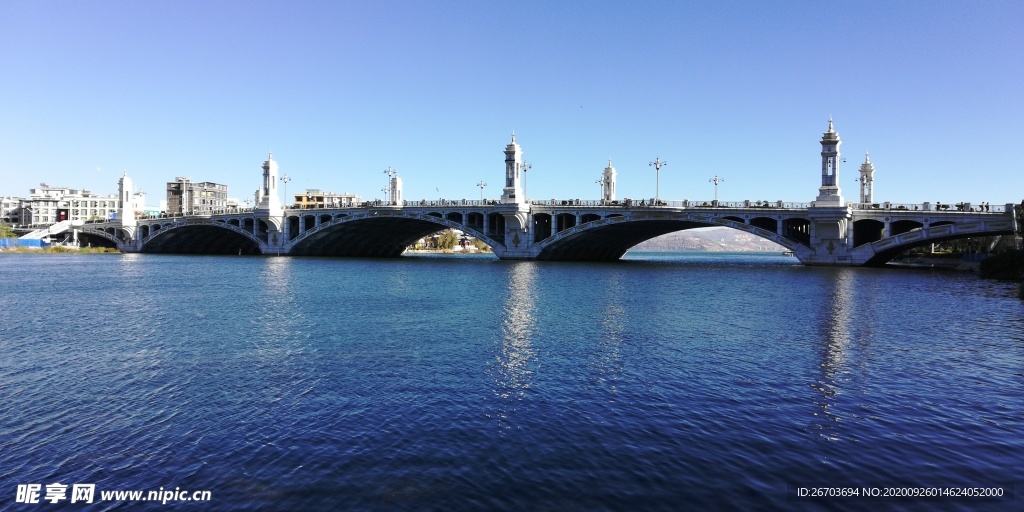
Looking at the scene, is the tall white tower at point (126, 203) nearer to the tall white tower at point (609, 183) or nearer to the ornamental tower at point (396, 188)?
the ornamental tower at point (396, 188)

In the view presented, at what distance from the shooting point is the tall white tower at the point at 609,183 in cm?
13312

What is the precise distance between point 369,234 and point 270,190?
22465 mm

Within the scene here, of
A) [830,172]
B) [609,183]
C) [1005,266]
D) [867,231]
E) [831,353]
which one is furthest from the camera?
[609,183]

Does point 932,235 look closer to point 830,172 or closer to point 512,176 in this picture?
point 830,172

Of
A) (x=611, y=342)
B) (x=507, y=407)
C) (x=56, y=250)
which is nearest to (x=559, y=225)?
(x=611, y=342)

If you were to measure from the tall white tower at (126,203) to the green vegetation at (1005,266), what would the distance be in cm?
17130

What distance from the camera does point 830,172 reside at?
305ft

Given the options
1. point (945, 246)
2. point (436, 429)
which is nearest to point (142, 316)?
point (436, 429)

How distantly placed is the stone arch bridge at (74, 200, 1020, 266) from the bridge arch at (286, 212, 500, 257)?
224 millimetres

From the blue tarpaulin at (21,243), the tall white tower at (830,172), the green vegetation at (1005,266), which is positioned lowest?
the green vegetation at (1005,266)

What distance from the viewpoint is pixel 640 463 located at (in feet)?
46.8

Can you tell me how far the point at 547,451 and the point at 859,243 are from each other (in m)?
94.2

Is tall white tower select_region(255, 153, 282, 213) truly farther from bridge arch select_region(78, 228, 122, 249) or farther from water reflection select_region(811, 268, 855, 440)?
water reflection select_region(811, 268, 855, 440)

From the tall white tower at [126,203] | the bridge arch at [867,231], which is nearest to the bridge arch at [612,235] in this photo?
the bridge arch at [867,231]
